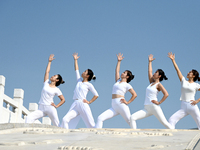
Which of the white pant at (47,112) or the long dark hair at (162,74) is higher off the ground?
the long dark hair at (162,74)

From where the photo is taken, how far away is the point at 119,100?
1049 cm

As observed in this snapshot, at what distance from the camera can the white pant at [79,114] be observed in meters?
10.6

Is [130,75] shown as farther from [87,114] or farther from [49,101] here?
[49,101]

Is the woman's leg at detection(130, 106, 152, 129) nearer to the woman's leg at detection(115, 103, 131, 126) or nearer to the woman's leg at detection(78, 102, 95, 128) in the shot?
the woman's leg at detection(115, 103, 131, 126)

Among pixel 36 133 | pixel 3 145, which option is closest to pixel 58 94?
pixel 36 133

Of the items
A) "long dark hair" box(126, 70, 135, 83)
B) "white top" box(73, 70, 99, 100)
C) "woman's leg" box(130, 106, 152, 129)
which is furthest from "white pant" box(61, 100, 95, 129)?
"long dark hair" box(126, 70, 135, 83)

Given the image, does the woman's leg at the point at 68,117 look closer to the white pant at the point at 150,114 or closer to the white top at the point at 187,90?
the white pant at the point at 150,114

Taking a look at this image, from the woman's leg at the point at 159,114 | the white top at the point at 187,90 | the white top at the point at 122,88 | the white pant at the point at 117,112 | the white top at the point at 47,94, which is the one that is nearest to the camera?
the woman's leg at the point at 159,114

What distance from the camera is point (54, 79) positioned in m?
11.0

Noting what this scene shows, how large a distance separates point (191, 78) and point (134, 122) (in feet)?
7.62

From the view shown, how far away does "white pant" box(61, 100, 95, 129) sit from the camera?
10.6 meters

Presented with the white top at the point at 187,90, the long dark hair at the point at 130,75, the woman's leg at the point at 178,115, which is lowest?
the woman's leg at the point at 178,115

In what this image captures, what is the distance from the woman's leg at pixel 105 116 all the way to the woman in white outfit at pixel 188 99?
1821mm

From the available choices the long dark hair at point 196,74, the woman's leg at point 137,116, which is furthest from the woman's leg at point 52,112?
the long dark hair at point 196,74
